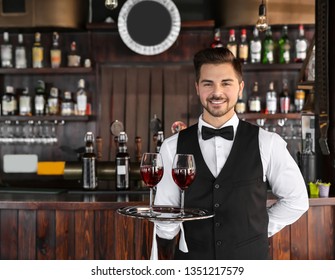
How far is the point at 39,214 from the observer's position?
3.10 meters

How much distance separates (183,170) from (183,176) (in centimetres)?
2

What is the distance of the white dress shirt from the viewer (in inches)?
79.5

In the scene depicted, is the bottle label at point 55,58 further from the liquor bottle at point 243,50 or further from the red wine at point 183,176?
the red wine at point 183,176

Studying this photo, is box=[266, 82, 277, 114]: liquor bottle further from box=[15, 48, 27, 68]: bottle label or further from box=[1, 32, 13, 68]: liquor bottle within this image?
box=[1, 32, 13, 68]: liquor bottle

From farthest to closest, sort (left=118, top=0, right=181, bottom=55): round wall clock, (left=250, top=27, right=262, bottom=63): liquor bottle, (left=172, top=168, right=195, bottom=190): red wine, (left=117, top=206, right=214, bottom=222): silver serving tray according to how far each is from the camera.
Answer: (left=250, top=27, right=262, bottom=63): liquor bottle
(left=118, top=0, right=181, bottom=55): round wall clock
(left=172, top=168, right=195, bottom=190): red wine
(left=117, top=206, right=214, bottom=222): silver serving tray

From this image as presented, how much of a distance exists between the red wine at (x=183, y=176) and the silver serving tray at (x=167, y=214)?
84 millimetres

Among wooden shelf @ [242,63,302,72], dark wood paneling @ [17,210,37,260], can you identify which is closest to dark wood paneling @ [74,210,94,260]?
dark wood paneling @ [17,210,37,260]

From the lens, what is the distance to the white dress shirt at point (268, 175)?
202cm

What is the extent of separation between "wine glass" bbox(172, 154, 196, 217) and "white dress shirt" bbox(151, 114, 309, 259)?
16cm

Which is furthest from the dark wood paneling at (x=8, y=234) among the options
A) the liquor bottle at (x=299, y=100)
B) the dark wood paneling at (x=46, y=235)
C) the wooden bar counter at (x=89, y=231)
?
the liquor bottle at (x=299, y=100)

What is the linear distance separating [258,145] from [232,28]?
3.20m

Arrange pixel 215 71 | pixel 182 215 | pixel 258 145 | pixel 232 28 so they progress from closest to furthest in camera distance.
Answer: pixel 182 215 → pixel 215 71 → pixel 258 145 → pixel 232 28
